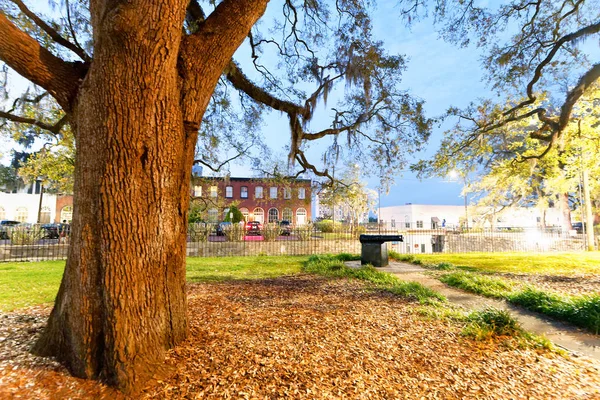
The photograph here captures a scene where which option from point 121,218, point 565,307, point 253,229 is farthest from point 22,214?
point 565,307

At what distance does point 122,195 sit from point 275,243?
10.2 m

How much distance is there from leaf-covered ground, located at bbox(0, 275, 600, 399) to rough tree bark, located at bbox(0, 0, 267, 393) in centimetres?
23

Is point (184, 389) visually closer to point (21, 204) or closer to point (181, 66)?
point (181, 66)

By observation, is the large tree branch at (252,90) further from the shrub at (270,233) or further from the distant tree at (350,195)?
the shrub at (270,233)

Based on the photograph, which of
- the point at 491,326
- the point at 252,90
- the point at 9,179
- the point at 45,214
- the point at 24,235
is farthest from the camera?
the point at 45,214

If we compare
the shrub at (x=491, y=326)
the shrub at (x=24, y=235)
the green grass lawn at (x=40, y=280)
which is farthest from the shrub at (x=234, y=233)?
the shrub at (x=491, y=326)

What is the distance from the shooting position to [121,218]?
2145 mm

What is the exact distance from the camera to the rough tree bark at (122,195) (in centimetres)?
212

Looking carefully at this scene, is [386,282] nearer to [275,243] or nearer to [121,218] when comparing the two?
[121,218]

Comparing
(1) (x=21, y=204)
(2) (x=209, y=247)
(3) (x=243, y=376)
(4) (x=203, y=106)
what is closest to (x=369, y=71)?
(4) (x=203, y=106)

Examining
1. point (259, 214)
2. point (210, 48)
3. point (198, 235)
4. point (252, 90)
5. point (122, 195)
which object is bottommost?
point (198, 235)

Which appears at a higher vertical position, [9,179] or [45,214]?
[9,179]

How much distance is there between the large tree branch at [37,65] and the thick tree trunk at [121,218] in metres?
0.27

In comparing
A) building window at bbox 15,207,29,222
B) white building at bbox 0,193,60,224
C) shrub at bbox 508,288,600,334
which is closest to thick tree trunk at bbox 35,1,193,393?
shrub at bbox 508,288,600,334
